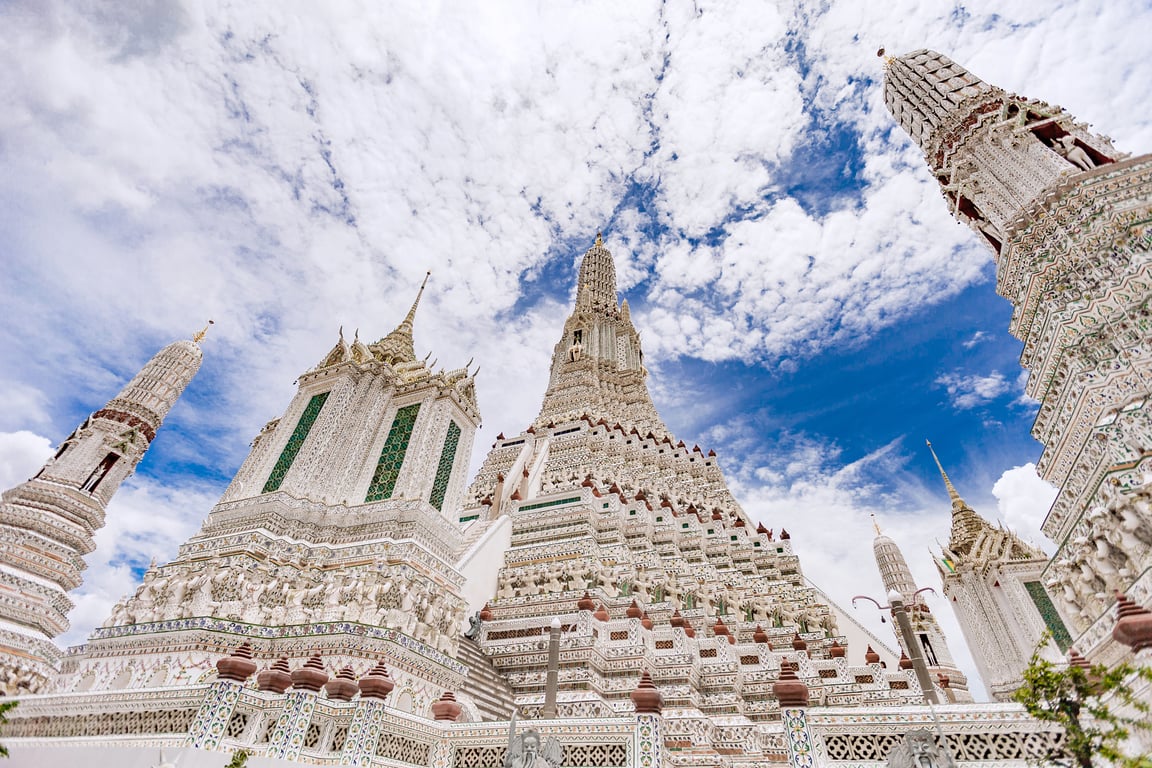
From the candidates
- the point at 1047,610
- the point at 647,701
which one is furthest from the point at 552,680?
the point at 1047,610

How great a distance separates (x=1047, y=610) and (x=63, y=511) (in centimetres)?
3107

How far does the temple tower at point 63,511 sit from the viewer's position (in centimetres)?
1372

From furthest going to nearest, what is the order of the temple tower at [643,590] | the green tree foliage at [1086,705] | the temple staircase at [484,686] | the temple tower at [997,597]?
the temple tower at [997,597], the temple tower at [643,590], the temple staircase at [484,686], the green tree foliage at [1086,705]

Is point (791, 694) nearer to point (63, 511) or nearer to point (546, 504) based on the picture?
point (546, 504)

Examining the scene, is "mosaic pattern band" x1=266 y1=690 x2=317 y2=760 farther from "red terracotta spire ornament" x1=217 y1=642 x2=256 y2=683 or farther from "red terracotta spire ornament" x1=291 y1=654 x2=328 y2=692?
"red terracotta spire ornament" x1=217 y1=642 x2=256 y2=683

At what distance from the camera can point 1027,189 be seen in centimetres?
1308

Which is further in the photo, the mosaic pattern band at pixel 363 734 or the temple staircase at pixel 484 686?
the temple staircase at pixel 484 686

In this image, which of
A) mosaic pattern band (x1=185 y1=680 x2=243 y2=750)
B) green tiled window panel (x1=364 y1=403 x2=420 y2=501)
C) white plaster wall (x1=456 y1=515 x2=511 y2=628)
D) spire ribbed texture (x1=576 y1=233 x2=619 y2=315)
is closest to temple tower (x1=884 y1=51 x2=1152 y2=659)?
mosaic pattern band (x1=185 y1=680 x2=243 y2=750)

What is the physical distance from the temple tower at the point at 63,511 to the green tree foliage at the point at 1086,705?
18.6 metres

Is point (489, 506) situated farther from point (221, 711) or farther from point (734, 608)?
point (221, 711)

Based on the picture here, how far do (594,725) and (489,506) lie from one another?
57.8 ft

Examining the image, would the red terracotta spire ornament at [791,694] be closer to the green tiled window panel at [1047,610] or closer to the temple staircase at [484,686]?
the temple staircase at [484,686]

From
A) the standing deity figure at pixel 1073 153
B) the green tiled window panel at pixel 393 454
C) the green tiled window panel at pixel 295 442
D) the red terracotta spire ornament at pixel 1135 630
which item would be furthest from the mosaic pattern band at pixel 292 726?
the standing deity figure at pixel 1073 153

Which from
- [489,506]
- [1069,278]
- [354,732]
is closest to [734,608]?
[489,506]
